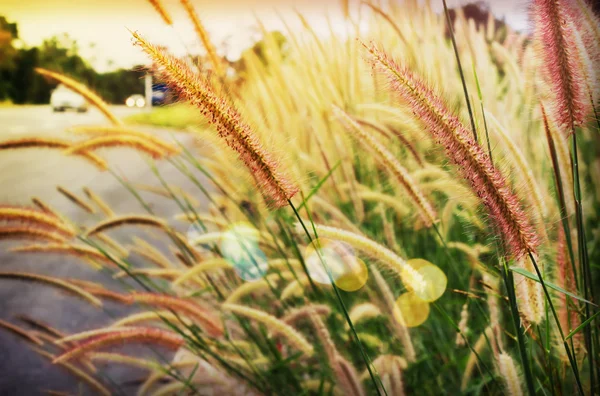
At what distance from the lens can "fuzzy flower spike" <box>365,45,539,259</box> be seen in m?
0.40

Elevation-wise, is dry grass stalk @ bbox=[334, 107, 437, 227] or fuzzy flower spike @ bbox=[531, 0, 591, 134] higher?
fuzzy flower spike @ bbox=[531, 0, 591, 134]

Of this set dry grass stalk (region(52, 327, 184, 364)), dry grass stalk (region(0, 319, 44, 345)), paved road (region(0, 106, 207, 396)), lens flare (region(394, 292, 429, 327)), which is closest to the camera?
dry grass stalk (region(52, 327, 184, 364))

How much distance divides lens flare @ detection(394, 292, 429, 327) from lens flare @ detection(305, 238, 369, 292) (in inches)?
3.4

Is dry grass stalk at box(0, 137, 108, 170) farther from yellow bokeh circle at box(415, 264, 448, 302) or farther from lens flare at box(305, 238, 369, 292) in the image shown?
yellow bokeh circle at box(415, 264, 448, 302)

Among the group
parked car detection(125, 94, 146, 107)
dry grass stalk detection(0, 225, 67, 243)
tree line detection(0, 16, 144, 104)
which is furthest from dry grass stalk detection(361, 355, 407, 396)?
parked car detection(125, 94, 146, 107)

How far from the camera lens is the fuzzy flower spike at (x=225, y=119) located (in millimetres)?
404

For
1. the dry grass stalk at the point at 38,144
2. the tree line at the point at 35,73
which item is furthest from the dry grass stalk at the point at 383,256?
the tree line at the point at 35,73

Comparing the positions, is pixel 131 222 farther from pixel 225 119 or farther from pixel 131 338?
pixel 225 119

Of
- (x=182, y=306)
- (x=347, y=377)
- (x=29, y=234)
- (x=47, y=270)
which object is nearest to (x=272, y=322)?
(x=347, y=377)

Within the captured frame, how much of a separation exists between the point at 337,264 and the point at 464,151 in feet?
1.52

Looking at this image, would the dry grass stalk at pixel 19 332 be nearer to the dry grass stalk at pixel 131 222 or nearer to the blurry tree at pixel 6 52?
the dry grass stalk at pixel 131 222

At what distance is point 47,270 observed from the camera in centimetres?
219

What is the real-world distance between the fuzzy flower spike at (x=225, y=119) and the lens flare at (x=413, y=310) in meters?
0.47

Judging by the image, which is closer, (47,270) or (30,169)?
(47,270)
